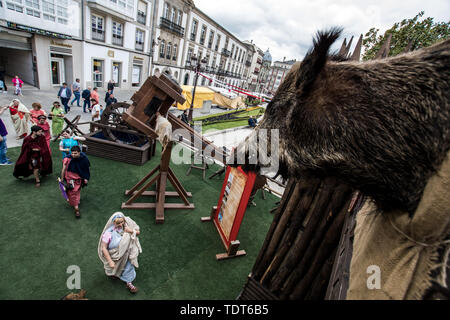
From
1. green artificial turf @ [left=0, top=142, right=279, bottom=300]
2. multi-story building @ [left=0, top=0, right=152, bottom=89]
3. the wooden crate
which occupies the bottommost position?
green artificial turf @ [left=0, top=142, right=279, bottom=300]

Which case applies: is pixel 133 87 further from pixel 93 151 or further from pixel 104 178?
pixel 104 178

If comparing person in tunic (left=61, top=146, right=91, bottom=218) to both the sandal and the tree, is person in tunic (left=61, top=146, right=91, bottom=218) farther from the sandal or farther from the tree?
the tree

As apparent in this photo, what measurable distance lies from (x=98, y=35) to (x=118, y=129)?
56.0ft

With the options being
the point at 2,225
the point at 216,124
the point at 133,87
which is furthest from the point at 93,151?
the point at 133,87

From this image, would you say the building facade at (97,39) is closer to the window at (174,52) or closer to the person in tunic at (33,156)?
the window at (174,52)

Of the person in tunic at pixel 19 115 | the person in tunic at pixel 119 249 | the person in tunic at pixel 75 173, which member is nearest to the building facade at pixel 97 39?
the person in tunic at pixel 19 115

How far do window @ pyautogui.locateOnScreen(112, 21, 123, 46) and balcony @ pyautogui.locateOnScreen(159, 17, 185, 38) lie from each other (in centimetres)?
606

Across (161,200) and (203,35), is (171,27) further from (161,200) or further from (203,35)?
(161,200)

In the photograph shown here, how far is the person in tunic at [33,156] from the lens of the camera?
6000 millimetres

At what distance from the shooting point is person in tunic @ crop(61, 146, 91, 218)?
524 cm

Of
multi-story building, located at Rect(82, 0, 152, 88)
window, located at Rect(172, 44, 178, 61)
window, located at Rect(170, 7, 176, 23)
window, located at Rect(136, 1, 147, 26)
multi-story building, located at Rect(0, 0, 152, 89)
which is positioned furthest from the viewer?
window, located at Rect(172, 44, 178, 61)

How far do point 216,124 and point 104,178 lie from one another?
11.8 metres

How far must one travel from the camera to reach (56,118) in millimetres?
8625

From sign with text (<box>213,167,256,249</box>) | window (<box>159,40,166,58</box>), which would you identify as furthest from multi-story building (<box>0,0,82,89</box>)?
sign with text (<box>213,167,256,249</box>)
